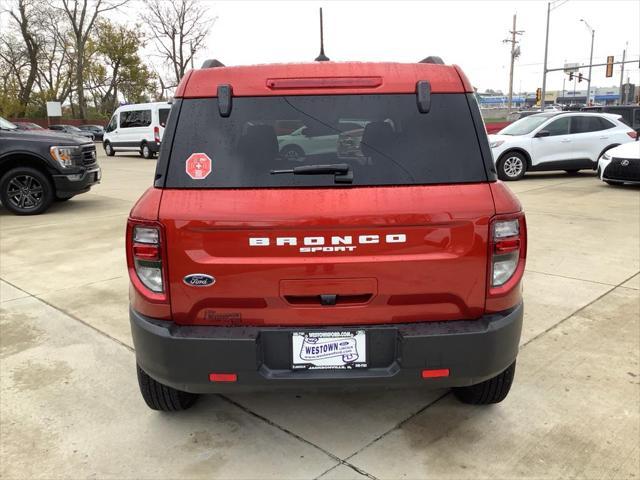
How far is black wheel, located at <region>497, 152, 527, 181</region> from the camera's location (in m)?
12.7

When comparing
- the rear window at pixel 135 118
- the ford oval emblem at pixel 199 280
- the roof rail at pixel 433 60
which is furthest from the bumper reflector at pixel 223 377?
the rear window at pixel 135 118

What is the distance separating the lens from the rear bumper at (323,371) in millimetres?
2223

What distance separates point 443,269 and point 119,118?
23.7m

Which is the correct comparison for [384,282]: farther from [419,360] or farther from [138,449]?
[138,449]

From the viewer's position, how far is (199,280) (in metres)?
2.23

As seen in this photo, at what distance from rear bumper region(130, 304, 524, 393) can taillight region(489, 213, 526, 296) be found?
0.59ft

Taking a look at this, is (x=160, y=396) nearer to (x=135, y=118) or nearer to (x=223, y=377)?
(x=223, y=377)

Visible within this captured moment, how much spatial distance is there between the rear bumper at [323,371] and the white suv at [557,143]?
11069mm

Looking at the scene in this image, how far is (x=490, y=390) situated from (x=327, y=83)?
176 cm

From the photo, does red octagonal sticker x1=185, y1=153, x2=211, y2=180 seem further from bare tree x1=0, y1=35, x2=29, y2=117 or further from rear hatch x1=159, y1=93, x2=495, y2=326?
bare tree x1=0, y1=35, x2=29, y2=117

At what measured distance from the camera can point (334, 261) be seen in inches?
86.3

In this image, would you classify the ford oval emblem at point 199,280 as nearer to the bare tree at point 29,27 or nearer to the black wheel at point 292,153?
the black wheel at point 292,153

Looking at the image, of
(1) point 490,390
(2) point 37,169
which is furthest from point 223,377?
(2) point 37,169

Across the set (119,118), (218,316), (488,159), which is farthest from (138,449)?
(119,118)
